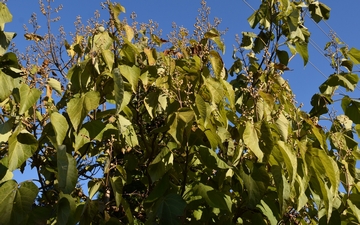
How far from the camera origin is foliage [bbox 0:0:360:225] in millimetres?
1338

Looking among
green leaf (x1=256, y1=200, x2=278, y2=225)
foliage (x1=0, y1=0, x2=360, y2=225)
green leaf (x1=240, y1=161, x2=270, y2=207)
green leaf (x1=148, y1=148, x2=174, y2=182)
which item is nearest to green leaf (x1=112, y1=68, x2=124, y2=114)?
foliage (x1=0, y1=0, x2=360, y2=225)

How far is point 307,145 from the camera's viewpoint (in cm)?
144

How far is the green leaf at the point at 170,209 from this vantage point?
137cm

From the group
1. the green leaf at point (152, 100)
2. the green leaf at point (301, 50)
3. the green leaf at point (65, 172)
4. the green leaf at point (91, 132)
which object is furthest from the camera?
the green leaf at point (301, 50)

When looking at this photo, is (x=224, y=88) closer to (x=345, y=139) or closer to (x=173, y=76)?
(x=173, y=76)

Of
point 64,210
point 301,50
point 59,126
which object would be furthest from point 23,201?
point 301,50

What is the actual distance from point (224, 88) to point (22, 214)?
0.81 m

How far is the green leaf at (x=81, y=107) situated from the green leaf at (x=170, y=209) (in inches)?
14.5

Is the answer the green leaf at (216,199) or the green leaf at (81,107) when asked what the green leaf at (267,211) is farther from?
the green leaf at (81,107)

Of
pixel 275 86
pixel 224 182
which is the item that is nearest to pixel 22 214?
pixel 224 182

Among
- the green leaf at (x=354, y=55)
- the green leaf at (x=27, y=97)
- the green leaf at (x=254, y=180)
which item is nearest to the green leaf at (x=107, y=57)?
the green leaf at (x=27, y=97)

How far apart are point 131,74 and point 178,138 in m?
0.31

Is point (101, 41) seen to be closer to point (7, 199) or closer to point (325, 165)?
point (7, 199)

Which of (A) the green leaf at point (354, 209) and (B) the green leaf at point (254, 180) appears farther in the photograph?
(A) the green leaf at point (354, 209)
